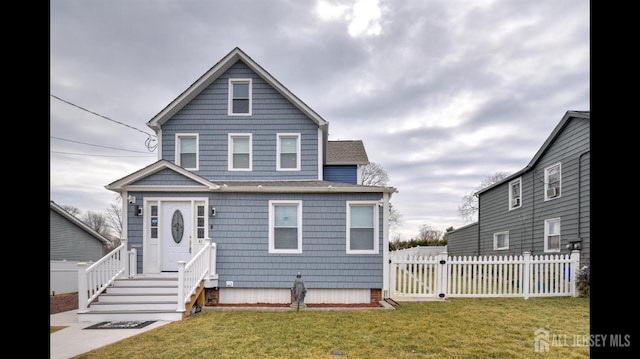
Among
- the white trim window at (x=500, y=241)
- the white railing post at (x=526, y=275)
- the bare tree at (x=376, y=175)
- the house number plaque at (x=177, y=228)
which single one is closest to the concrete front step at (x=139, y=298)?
the house number plaque at (x=177, y=228)

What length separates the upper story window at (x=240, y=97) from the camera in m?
9.25

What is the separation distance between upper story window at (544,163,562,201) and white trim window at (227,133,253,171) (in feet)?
34.3

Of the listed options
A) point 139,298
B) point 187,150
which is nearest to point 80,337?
point 139,298

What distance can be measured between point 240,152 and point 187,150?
1.60 metres

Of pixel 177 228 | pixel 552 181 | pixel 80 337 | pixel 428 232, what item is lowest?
pixel 428 232

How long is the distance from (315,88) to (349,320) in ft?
29.2

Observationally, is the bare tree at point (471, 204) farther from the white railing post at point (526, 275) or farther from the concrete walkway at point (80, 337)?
the concrete walkway at point (80, 337)

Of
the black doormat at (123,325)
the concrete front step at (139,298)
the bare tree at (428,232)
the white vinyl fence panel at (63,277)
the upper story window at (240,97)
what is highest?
the upper story window at (240,97)

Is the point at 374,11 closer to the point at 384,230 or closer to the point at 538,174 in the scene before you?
the point at 384,230

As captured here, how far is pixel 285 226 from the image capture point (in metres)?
8.13

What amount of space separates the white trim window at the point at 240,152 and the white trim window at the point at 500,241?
38.3 ft

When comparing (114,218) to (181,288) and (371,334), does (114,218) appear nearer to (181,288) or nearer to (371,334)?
(181,288)

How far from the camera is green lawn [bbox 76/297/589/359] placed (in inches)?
177
